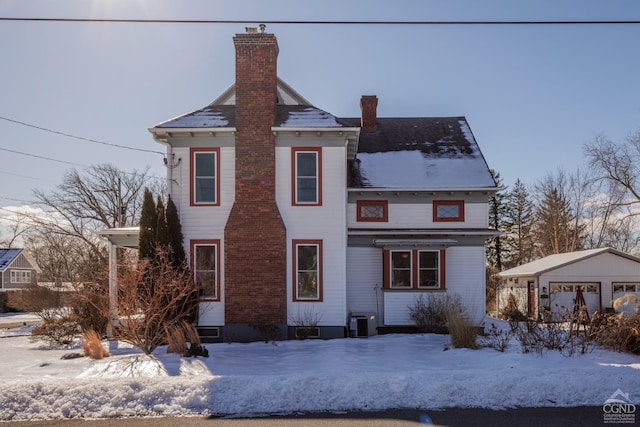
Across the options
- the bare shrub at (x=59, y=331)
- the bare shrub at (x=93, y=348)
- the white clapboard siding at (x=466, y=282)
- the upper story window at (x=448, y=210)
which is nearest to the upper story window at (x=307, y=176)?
the white clapboard siding at (x=466, y=282)

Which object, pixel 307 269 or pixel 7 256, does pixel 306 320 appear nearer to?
pixel 307 269

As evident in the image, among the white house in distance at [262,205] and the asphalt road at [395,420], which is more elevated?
the white house in distance at [262,205]

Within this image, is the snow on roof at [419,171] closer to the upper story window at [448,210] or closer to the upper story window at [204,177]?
the upper story window at [448,210]

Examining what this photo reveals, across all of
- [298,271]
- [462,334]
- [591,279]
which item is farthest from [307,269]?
[591,279]

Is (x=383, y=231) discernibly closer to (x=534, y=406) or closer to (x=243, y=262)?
(x=243, y=262)

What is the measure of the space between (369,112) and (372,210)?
5976mm

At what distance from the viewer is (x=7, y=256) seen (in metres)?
52.4

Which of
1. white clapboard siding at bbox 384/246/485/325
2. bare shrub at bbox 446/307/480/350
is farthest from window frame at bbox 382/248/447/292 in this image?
bare shrub at bbox 446/307/480/350

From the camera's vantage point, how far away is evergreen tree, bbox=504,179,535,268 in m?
48.8

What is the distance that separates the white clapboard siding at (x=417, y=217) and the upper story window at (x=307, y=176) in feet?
9.68

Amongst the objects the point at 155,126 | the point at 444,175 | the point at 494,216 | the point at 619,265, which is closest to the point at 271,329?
the point at 155,126

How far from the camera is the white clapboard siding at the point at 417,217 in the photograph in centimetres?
1992

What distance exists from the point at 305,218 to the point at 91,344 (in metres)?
6.96

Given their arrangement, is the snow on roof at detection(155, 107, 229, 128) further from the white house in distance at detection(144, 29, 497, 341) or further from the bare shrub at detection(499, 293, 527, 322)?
the bare shrub at detection(499, 293, 527, 322)
